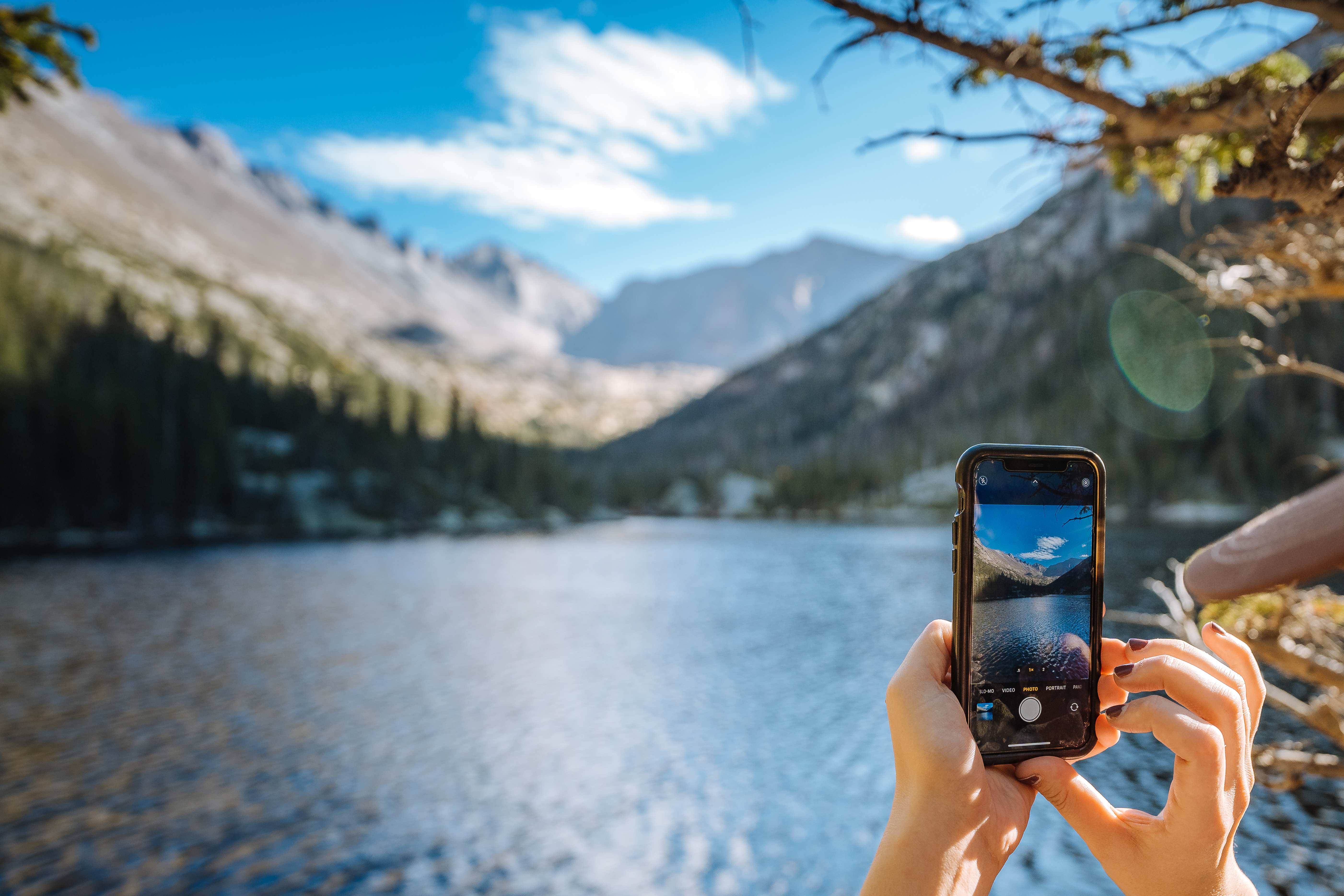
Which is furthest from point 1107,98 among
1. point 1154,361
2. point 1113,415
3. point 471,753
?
point 1154,361

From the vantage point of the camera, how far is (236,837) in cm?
1494

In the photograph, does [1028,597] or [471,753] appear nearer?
[1028,597]

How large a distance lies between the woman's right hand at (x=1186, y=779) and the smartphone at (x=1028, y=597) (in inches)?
5.6

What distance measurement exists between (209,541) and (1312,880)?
86.3m

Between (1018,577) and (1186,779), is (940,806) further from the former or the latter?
(1018,577)

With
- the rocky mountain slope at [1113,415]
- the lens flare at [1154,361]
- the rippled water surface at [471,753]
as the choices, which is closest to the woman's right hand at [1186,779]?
the rippled water surface at [471,753]

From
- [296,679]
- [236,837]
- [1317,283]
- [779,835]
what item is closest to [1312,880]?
[779,835]

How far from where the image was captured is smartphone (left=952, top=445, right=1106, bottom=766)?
1.71 m

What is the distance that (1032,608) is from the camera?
1.88 m

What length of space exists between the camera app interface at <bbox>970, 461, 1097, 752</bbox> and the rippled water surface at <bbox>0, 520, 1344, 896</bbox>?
551 inches

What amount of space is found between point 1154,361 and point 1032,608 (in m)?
170

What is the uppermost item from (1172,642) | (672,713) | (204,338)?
(204,338)

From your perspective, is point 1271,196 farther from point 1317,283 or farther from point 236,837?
point 236,837

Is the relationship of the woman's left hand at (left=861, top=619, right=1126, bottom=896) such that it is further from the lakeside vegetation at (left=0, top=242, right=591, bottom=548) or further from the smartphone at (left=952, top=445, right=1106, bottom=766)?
the lakeside vegetation at (left=0, top=242, right=591, bottom=548)
